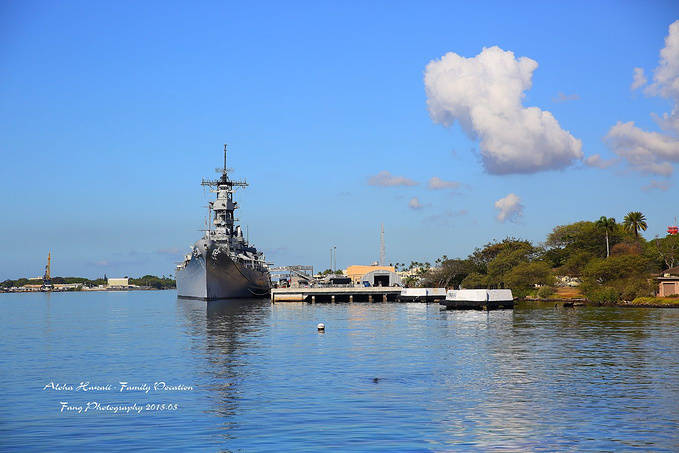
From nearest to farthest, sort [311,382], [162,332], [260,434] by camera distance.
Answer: [260,434] → [311,382] → [162,332]

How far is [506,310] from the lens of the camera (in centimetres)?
10731

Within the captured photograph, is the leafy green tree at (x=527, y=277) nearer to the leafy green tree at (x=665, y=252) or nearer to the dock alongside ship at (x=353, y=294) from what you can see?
the dock alongside ship at (x=353, y=294)

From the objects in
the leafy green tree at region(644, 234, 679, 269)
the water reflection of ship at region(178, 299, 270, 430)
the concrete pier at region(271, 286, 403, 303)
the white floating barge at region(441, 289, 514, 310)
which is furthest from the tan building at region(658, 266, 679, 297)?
the water reflection of ship at region(178, 299, 270, 430)

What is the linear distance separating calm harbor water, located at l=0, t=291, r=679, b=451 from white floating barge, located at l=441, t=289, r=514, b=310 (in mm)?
47803

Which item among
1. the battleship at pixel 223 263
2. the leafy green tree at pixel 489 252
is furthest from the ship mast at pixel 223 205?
the leafy green tree at pixel 489 252

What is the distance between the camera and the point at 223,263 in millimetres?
144500

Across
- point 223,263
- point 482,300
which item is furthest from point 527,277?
point 223,263

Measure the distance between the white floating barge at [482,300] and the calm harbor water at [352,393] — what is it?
47803 mm

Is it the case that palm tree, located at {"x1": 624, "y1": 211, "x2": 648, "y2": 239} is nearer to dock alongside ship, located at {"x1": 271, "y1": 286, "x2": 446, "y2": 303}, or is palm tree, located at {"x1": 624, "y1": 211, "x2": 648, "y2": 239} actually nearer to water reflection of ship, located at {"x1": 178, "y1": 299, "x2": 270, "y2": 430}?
dock alongside ship, located at {"x1": 271, "y1": 286, "x2": 446, "y2": 303}

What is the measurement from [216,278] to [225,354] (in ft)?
326

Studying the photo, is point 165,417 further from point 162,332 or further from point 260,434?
point 162,332

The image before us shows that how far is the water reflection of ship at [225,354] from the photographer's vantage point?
30.0 meters

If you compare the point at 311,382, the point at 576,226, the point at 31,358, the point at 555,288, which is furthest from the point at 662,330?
the point at 576,226

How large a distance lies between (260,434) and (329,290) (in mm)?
131789
